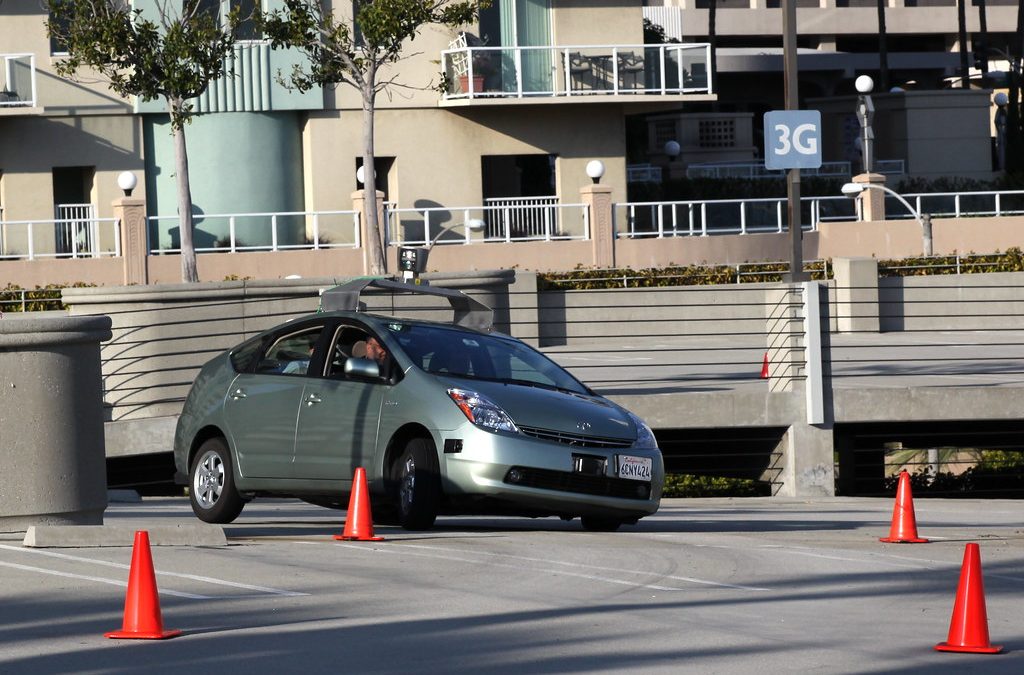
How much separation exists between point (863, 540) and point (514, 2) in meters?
30.9

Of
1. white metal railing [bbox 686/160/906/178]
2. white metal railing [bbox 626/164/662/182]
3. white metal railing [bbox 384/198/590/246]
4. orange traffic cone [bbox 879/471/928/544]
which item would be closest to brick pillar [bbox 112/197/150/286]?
white metal railing [bbox 384/198/590/246]

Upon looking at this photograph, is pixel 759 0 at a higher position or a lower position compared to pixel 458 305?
higher

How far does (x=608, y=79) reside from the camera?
136 feet

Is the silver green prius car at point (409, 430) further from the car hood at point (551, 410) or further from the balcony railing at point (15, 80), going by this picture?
the balcony railing at point (15, 80)

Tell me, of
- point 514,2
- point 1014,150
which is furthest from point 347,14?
point 1014,150

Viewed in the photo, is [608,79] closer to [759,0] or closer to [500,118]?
[500,118]

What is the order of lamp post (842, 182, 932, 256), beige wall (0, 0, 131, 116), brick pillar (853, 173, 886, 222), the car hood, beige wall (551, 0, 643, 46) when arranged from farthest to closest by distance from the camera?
beige wall (551, 0, 643, 46) → brick pillar (853, 173, 886, 222) → beige wall (0, 0, 131, 116) → lamp post (842, 182, 932, 256) → the car hood

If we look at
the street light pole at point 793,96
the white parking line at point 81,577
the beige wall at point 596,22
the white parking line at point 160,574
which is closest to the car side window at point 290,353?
the white parking line at point 160,574

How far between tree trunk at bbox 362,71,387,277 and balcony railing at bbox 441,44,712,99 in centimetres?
542

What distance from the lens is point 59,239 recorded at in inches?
1455

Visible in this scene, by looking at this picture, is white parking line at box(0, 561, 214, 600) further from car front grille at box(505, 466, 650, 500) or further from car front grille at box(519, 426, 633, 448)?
car front grille at box(519, 426, 633, 448)

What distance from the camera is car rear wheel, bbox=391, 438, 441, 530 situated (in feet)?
38.4

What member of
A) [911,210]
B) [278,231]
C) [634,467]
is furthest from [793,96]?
[278,231]

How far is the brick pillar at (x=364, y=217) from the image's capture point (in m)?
36.4
